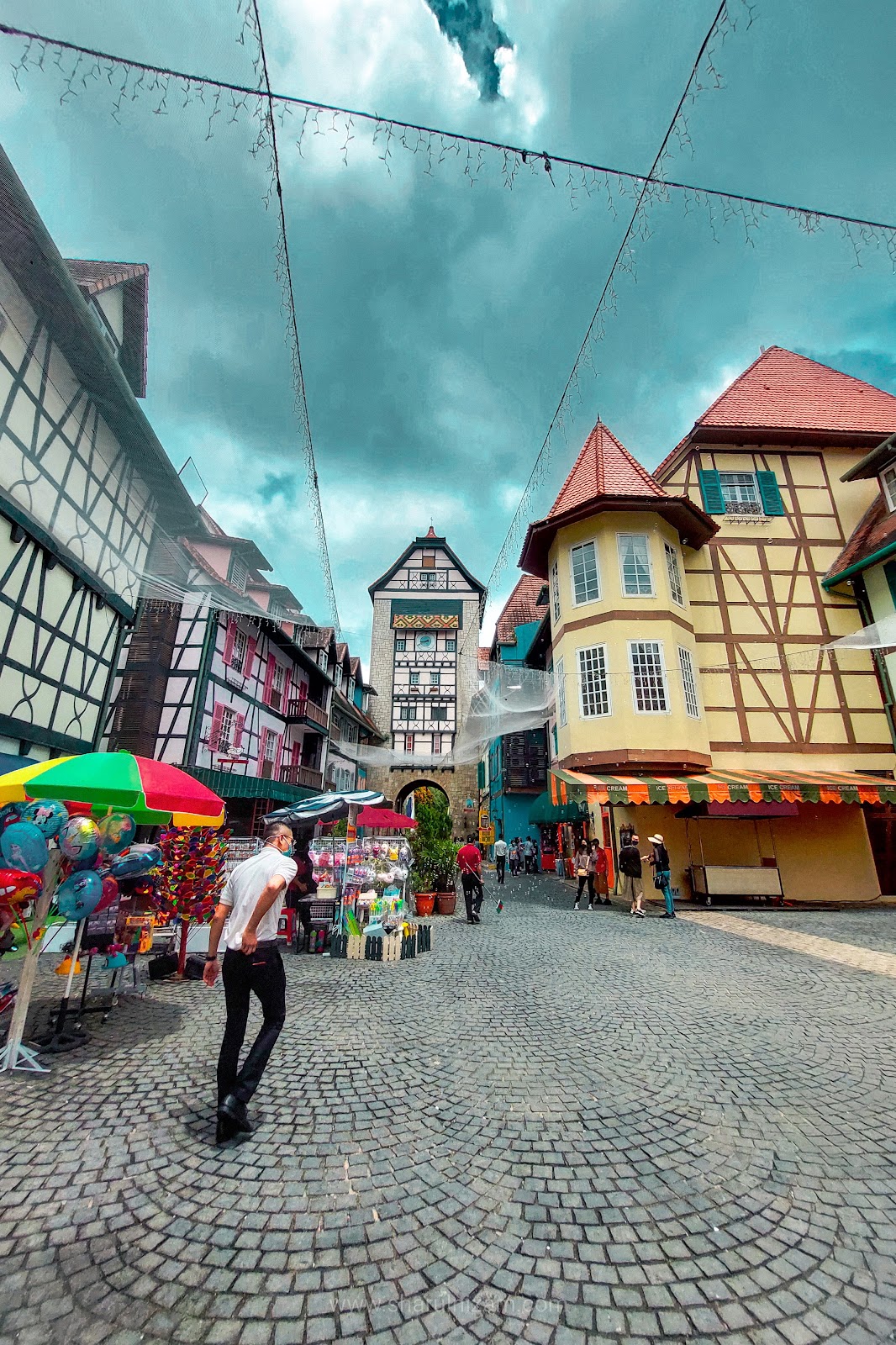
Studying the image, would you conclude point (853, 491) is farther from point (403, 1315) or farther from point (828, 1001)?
point (403, 1315)

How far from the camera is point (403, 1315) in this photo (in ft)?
6.29

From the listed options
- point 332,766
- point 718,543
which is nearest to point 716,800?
point 718,543

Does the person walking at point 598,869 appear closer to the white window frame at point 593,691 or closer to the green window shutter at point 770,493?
the white window frame at point 593,691

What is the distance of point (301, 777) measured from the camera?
21.8m

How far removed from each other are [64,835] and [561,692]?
42.9 feet

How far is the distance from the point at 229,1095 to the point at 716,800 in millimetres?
11769

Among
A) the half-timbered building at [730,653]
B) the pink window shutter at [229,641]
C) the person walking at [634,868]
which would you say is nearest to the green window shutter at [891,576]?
the half-timbered building at [730,653]

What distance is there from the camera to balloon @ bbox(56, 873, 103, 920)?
14.6 ft

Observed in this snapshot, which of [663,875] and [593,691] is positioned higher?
[593,691]

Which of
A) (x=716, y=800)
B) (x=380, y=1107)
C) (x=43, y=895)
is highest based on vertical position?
(x=716, y=800)

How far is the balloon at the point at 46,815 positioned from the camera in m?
4.34

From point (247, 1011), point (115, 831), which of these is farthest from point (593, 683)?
point (247, 1011)

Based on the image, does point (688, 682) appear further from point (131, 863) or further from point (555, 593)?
point (131, 863)

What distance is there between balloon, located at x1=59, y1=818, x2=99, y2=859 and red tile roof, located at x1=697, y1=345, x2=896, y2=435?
1886 centimetres
